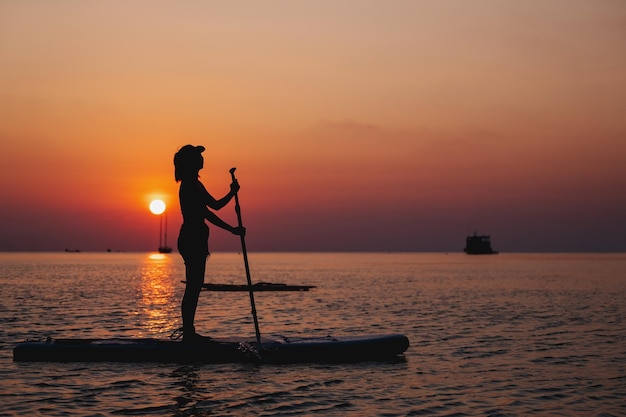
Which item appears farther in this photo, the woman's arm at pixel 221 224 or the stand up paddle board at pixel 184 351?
the stand up paddle board at pixel 184 351

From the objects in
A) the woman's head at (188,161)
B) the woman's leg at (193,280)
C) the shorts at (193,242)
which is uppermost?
the woman's head at (188,161)

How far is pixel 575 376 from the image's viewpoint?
15.7m

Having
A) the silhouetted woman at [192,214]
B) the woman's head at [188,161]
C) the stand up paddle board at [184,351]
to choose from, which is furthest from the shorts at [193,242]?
the stand up paddle board at [184,351]

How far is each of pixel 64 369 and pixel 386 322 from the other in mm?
16177

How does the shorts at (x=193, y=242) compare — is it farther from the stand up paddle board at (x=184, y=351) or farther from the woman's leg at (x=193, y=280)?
the stand up paddle board at (x=184, y=351)

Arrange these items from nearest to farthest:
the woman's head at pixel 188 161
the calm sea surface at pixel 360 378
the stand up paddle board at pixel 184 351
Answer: the calm sea surface at pixel 360 378 < the woman's head at pixel 188 161 < the stand up paddle board at pixel 184 351

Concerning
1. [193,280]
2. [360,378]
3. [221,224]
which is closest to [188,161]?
[221,224]

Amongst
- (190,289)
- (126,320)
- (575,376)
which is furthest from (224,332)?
(575,376)

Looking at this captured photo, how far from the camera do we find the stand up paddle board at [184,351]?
14781mm

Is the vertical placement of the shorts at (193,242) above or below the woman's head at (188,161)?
below

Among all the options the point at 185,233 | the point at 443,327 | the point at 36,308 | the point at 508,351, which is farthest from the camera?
the point at 36,308

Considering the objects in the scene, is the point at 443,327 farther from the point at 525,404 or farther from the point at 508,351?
the point at 525,404

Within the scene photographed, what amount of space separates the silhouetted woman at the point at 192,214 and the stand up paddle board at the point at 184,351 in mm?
1043

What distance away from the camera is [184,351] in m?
14.7
